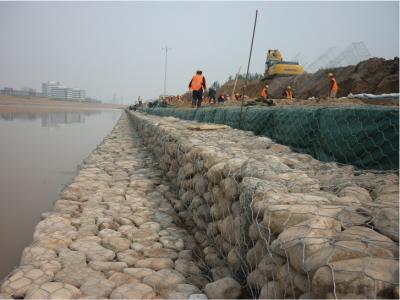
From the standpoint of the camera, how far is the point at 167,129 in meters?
6.51

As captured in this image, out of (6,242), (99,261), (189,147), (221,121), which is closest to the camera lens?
(99,261)

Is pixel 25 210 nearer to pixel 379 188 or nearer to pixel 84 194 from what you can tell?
pixel 84 194

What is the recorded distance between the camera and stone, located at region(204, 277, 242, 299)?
2240 mm

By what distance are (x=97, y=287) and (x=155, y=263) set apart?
1.95 feet

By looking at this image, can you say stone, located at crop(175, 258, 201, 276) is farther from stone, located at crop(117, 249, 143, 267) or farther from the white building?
the white building

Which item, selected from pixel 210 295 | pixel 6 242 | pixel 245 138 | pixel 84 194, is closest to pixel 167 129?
pixel 245 138

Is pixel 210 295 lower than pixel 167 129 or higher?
lower

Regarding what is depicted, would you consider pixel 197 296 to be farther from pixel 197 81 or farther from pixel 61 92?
pixel 61 92

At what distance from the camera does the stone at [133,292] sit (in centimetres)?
238

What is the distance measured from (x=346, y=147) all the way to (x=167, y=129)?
12.6 feet

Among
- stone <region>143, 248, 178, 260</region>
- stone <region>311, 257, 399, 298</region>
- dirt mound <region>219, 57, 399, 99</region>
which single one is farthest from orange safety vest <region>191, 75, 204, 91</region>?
stone <region>311, 257, 399, 298</region>

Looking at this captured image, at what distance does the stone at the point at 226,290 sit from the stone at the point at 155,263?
26.9 inches

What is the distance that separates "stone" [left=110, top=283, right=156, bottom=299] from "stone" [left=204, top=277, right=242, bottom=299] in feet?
1.50

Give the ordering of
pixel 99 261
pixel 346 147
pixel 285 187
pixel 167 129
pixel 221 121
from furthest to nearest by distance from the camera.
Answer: pixel 221 121 < pixel 167 129 < pixel 346 147 < pixel 99 261 < pixel 285 187
